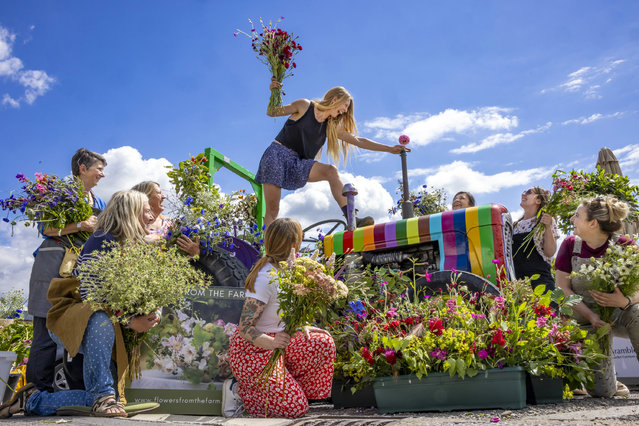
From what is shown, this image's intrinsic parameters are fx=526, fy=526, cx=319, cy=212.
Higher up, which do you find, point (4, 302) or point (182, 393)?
point (4, 302)

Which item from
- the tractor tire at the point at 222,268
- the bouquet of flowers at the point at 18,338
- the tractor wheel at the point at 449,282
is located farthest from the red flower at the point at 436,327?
the bouquet of flowers at the point at 18,338

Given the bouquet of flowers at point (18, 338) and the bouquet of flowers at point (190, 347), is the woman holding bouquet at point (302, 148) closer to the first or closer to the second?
the bouquet of flowers at point (190, 347)

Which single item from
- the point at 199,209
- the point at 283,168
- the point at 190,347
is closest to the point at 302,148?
the point at 283,168

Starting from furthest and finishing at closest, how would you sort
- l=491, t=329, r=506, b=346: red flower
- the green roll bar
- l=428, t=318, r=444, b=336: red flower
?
the green roll bar < l=428, t=318, r=444, b=336: red flower < l=491, t=329, r=506, b=346: red flower

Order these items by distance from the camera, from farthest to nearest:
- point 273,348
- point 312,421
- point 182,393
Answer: point 182,393 < point 273,348 < point 312,421

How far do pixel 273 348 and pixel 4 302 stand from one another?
474cm

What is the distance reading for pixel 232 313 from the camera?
10.7 ft

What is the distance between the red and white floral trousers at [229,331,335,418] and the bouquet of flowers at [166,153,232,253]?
1.09 m

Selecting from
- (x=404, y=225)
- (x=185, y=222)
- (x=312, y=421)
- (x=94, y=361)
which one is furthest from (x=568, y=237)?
(x=94, y=361)

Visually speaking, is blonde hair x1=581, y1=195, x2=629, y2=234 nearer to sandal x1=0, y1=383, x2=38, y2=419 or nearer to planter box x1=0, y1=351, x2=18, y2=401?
sandal x1=0, y1=383, x2=38, y2=419

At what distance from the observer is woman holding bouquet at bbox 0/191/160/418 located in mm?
2719

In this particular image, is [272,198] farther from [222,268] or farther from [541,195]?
[541,195]

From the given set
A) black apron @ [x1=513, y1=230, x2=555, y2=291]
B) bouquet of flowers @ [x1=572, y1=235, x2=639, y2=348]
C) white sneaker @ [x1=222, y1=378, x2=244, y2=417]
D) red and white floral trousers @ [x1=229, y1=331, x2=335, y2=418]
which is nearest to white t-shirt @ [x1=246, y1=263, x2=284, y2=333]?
red and white floral trousers @ [x1=229, y1=331, x2=335, y2=418]

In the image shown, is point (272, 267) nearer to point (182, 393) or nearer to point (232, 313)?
point (232, 313)
